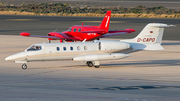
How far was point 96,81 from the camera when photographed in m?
24.2

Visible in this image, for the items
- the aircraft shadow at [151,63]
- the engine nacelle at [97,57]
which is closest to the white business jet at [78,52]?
the engine nacelle at [97,57]

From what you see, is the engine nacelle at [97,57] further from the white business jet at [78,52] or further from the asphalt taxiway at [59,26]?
the asphalt taxiway at [59,26]

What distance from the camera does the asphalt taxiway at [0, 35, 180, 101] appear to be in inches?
721

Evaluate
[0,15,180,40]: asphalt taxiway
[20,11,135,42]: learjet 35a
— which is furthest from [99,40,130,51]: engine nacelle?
[0,15,180,40]: asphalt taxiway

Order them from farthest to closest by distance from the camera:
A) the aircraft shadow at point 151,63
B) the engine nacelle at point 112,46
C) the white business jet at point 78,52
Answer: the aircraft shadow at point 151,63, the engine nacelle at point 112,46, the white business jet at point 78,52

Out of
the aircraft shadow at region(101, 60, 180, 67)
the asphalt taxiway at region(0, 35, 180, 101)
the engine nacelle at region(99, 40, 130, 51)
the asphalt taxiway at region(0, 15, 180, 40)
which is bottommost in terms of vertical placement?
the asphalt taxiway at region(0, 15, 180, 40)

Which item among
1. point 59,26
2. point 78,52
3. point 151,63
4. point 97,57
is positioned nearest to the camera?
point 97,57

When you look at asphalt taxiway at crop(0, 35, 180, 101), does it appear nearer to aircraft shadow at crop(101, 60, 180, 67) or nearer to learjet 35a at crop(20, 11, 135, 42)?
aircraft shadow at crop(101, 60, 180, 67)

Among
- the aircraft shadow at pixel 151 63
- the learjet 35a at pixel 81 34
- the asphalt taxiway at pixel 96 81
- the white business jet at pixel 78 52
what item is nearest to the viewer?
the asphalt taxiway at pixel 96 81

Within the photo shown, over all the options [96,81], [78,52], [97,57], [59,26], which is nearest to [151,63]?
[97,57]

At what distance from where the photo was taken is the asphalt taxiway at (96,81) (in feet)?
60.1

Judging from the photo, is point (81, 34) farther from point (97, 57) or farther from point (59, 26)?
point (59, 26)

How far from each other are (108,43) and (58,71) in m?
4.75

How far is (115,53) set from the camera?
3042 cm
